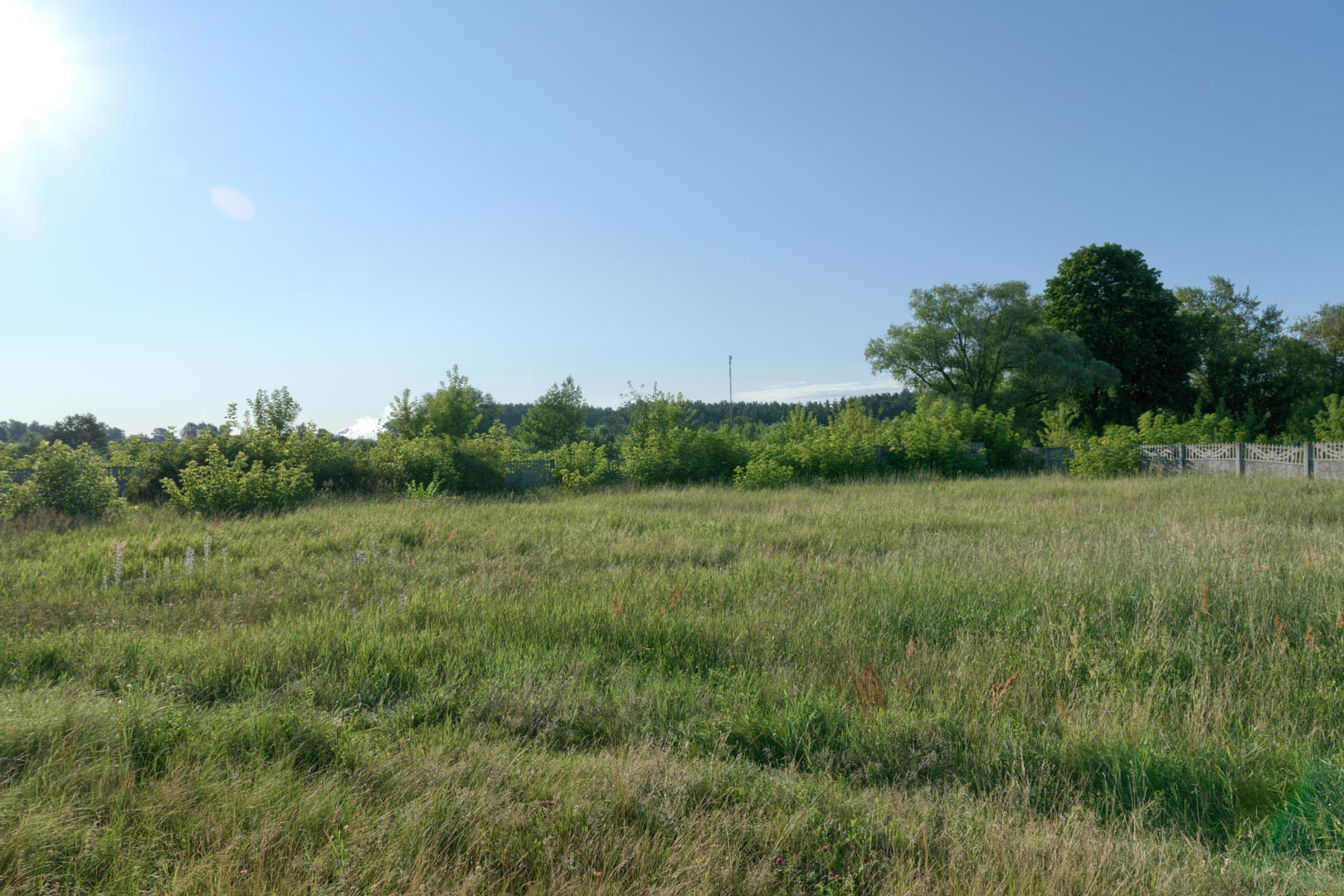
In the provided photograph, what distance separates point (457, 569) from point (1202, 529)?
9.55m

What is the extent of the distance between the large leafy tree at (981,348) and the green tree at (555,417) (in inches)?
715

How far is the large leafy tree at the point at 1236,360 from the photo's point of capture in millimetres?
38969

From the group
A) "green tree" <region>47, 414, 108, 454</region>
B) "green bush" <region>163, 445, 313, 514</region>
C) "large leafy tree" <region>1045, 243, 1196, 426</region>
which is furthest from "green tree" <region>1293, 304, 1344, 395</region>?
"green tree" <region>47, 414, 108, 454</region>

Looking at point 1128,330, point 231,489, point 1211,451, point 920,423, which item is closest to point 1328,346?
point 1128,330

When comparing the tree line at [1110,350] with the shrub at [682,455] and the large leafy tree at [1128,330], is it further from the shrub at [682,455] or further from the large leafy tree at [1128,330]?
the shrub at [682,455]

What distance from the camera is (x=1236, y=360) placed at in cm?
3931

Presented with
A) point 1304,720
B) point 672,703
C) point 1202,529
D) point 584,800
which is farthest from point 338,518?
point 1202,529

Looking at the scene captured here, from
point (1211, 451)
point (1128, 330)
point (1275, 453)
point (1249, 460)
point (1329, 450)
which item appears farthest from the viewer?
point (1128, 330)

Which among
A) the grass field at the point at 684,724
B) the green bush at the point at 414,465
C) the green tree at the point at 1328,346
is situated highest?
the green tree at the point at 1328,346

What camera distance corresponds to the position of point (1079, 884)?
2375mm

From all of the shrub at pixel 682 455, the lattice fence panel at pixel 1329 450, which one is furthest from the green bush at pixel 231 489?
the lattice fence panel at pixel 1329 450

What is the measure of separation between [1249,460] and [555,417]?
3026cm

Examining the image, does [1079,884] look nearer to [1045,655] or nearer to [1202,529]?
[1045,655]

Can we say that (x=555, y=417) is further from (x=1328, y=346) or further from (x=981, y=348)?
(x=1328, y=346)
